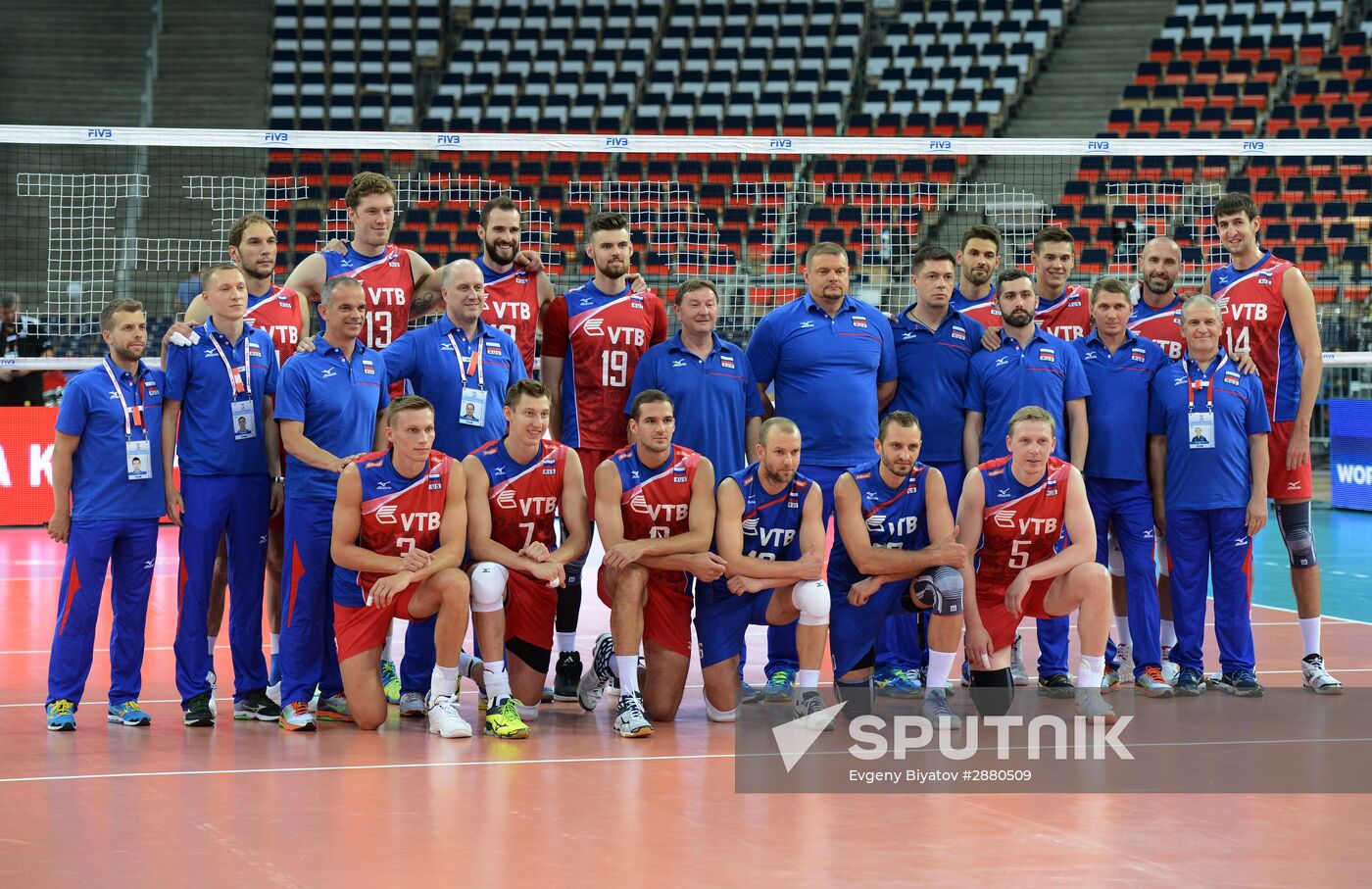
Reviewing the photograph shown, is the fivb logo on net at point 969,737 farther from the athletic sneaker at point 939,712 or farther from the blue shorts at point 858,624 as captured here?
the blue shorts at point 858,624

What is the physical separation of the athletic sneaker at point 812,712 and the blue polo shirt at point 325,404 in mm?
2388

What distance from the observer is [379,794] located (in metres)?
5.77

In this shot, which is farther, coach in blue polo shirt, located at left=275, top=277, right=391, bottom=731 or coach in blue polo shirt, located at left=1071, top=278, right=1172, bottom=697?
coach in blue polo shirt, located at left=1071, top=278, right=1172, bottom=697

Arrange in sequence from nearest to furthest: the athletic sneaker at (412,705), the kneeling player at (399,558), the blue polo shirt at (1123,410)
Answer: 1. the kneeling player at (399,558)
2. the athletic sneaker at (412,705)
3. the blue polo shirt at (1123,410)

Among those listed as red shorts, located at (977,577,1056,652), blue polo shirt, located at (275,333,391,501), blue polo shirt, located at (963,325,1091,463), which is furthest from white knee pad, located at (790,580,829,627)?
blue polo shirt, located at (275,333,391,501)

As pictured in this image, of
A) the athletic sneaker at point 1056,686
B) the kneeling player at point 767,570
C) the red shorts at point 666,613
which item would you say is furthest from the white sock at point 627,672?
the athletic sneaker at point 1056,686

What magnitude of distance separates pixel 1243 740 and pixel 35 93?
23.9 m

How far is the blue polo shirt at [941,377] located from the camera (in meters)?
8.08

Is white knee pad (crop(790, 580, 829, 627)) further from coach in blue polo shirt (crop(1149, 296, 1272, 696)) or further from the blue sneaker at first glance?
the blue sneaker

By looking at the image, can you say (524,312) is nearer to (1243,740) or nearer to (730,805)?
(730,805)

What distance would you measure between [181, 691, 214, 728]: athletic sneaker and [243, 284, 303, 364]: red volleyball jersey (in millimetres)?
1740

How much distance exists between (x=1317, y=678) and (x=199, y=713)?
5502 millimetres

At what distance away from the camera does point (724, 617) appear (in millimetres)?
7344

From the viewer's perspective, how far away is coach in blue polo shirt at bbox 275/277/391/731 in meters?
7.17
